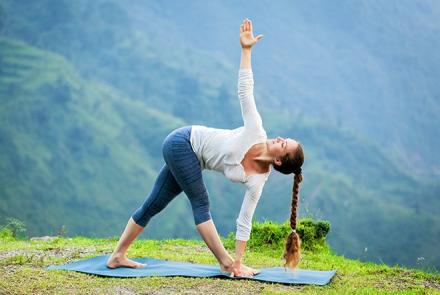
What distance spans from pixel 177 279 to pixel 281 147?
5.08ft

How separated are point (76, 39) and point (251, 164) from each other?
440 ft

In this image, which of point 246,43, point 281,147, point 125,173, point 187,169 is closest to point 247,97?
point 246,43

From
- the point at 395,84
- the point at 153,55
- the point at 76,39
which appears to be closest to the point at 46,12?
the point at 76,39

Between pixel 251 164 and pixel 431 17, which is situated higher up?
pixel 431 17

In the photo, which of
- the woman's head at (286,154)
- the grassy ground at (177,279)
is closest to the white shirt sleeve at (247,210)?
the woman's head at (286,154)

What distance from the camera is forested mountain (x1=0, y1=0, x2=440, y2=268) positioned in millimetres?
86625

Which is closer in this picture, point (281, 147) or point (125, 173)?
point (281, 147)

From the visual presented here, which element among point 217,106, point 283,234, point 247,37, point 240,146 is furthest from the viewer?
point 217,106

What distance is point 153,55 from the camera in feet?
436

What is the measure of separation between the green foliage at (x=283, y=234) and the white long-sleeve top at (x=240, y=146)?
3.13 meters

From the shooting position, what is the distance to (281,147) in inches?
229

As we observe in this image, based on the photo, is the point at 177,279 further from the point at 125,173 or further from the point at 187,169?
the point at 125,173

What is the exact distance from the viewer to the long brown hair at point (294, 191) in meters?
5.80

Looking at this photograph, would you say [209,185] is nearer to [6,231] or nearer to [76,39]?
[76,39]
